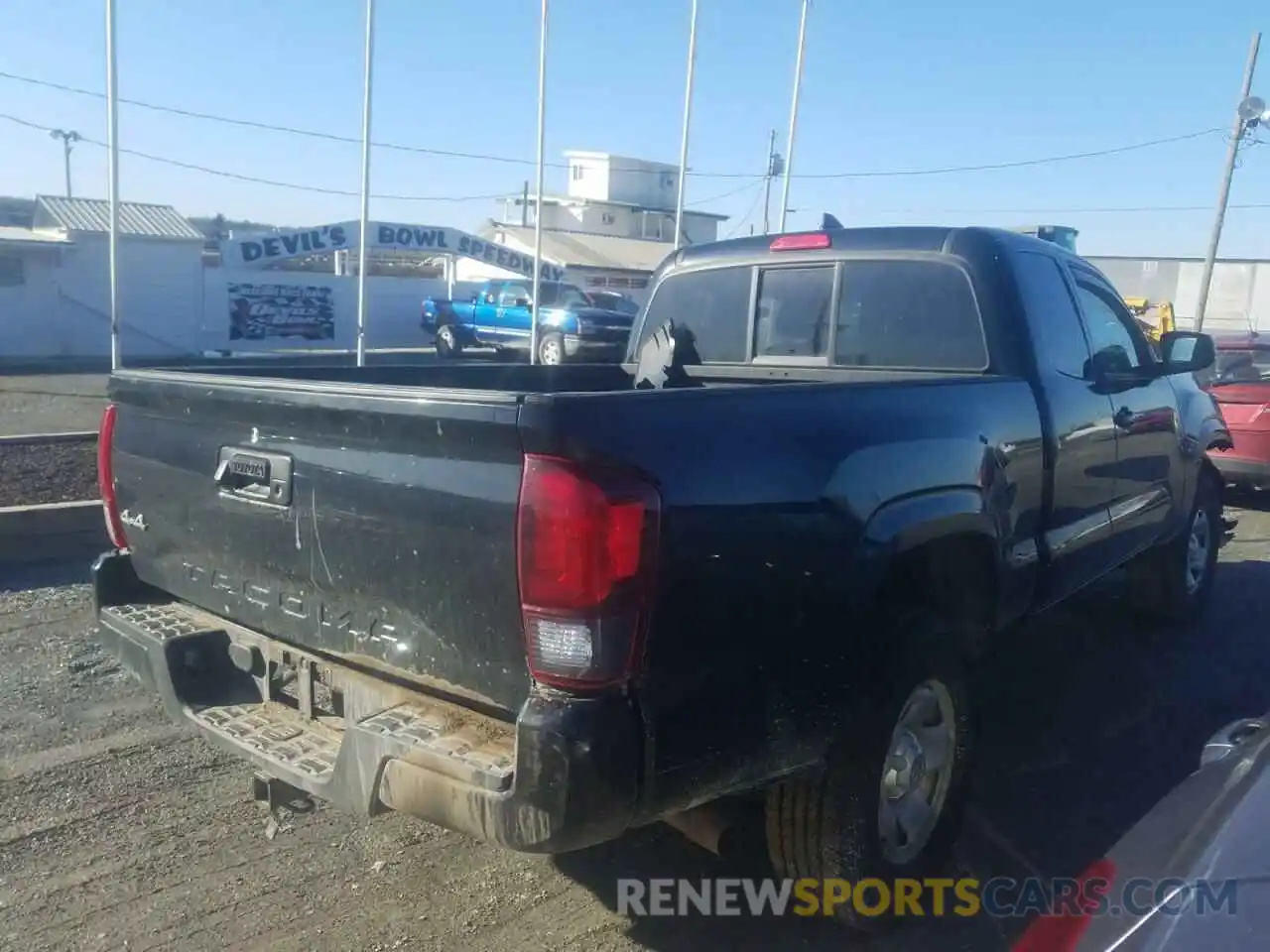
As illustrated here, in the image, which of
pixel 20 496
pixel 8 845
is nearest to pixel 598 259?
pixel 20 496

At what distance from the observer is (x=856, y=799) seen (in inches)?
122

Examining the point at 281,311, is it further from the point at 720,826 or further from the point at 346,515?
the point at 720,826

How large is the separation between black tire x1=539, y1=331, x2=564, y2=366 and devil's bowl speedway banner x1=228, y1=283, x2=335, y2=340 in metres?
7.89

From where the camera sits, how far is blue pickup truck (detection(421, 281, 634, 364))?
1008 inches

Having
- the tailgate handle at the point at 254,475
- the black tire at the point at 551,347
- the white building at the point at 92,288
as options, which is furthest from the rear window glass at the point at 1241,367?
the white building at the point at 92,288

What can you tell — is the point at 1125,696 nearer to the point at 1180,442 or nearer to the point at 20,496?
the point at 1180,442

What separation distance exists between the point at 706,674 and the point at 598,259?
153ft

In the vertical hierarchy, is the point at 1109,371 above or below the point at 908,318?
below

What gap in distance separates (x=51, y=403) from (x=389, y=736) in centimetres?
1532

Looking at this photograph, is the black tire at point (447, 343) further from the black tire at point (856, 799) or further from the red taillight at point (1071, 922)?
the red taillight at point (1071, 922)

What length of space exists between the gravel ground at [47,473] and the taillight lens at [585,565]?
253 inches

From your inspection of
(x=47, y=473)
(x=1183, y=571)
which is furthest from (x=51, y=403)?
(x=1183, y=571)

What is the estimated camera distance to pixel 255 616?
3299mm

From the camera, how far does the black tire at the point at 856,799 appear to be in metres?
3.09
